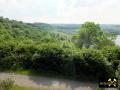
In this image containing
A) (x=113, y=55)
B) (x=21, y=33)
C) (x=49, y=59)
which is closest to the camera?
(x=113, y=55)

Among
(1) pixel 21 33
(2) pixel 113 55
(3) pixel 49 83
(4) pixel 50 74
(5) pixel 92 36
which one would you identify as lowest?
(1) pixel 21 33

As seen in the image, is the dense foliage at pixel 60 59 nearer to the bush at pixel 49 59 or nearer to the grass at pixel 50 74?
the bush at pixel 49 59

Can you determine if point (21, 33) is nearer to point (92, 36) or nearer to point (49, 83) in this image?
point (92, 36)

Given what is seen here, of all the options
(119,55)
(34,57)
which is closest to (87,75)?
(119,55)

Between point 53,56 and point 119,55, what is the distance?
5177mm

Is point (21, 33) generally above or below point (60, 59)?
below

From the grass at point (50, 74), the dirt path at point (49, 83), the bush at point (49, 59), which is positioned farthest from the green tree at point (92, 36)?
the dirt path at point (49, 83)

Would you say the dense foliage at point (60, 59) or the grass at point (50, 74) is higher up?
the dense foliage at point (60, 59)

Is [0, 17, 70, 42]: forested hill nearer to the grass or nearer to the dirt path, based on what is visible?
the grass

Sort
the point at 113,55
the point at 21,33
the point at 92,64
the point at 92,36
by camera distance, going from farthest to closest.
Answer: the point at 21,33, the point at 92,36, the point at 113,55, the point at 92,64

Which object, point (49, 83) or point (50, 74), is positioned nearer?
point (49, 83)

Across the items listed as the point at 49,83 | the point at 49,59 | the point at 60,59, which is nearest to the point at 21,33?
the point at 49,59

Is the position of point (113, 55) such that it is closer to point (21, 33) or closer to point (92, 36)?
point (92, 36)

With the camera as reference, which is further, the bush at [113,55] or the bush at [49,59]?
the bush at [49,59]
